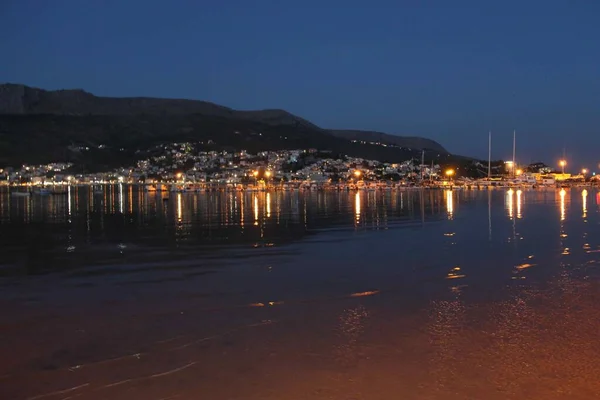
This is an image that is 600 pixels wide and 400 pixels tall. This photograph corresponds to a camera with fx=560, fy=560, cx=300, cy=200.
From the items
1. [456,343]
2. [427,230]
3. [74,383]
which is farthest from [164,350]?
[427,230]

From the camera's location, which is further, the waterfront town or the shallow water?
the waterfront town

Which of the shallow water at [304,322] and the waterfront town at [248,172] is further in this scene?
the waterfront town at [248,172]

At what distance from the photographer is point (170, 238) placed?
2209cm

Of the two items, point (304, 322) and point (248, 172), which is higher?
point (248, 172)

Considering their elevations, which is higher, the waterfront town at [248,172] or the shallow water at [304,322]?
the waterfront town at [248,172]

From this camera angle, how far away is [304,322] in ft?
28.6

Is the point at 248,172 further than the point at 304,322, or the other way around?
the point at 248,172

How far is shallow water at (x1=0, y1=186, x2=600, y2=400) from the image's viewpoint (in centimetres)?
616

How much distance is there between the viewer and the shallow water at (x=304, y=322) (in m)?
6.16

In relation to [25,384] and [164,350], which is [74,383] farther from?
[164,350]

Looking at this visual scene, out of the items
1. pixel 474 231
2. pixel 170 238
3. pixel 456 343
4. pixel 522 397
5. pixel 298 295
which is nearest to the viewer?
pixel 522 397

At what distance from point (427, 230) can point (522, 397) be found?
62.4 feet

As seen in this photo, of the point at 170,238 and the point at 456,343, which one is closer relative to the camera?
the point at 456,343

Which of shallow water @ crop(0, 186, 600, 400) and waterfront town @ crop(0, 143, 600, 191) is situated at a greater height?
waterfront town @ crop(0, 143, 600, 191)
